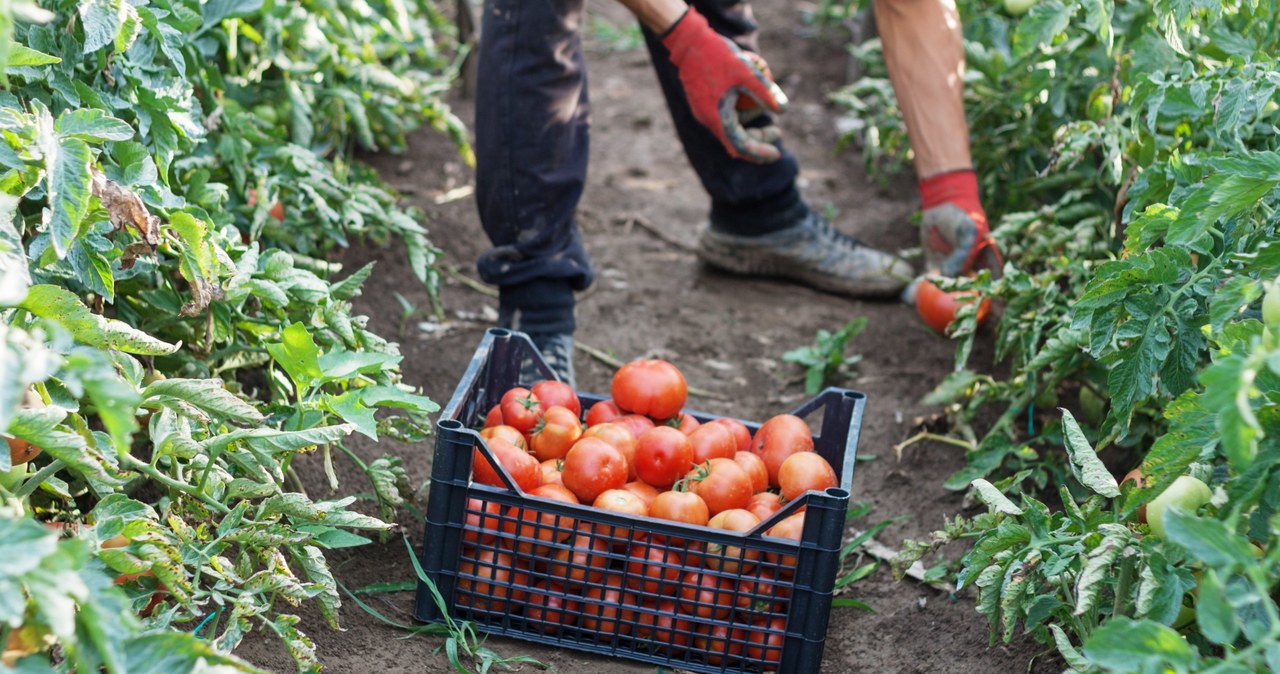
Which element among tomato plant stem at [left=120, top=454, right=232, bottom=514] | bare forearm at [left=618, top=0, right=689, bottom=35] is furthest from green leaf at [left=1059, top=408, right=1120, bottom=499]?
bare forearm at [left=618, top=0, right=689, bottom=35]

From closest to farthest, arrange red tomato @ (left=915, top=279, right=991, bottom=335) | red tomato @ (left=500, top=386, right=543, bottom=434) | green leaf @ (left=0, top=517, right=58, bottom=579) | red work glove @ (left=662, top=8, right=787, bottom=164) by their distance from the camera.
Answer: green leaf @ (left=0, top=517, right=58, bottom=579), red tomato @ (left=500, top=386, right=543, bottom=434), red work glove @ (left=662, top=8, right=787, bottom=164), red tomato @ (left=915, top=279, right=991, bottom=335)

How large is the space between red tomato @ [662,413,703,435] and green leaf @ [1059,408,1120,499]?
2.33 feet

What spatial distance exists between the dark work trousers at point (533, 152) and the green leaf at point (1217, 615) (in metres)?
1.76

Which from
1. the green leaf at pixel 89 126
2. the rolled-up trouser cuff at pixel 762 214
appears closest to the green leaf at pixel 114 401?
the green leaf at pixel 89 126

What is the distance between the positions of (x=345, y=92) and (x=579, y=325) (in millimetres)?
885

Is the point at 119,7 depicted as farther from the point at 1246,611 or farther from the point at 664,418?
the point at 1246,611

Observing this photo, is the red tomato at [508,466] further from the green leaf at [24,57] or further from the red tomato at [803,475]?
the green leaf at [24,57]

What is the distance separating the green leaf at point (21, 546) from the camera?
1.09 m

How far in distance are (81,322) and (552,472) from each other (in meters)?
0.81

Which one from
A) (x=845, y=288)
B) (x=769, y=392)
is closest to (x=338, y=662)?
(x=769, y=392)

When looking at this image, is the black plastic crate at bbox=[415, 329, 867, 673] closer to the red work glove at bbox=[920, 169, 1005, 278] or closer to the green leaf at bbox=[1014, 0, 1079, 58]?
the green leaf at bbox=[1014, 0, 1079, 58]

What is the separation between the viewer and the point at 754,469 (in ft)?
6.98

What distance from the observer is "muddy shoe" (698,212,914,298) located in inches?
141

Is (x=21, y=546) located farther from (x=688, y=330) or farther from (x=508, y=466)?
(x=688, y=330)
